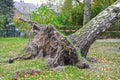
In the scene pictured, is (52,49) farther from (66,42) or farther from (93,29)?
(93,29)

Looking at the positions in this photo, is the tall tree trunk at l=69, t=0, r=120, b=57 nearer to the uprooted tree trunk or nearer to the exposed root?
the uprooted tree trunk

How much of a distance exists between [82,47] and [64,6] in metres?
23.4

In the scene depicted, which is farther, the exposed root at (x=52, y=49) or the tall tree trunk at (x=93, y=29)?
the tall tree trunk at (x=93, y=29)

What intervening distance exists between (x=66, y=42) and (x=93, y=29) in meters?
2.31

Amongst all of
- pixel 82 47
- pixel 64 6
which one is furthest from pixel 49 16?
pixel 82 47

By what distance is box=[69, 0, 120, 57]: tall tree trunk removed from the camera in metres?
14.4

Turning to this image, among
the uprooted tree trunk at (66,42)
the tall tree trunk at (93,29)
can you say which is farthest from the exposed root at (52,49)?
the tall tree trunk at (93,29)

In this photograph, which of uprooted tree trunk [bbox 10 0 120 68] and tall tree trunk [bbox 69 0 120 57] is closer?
uprooted tree trunk [bbox 10 0 120 68]

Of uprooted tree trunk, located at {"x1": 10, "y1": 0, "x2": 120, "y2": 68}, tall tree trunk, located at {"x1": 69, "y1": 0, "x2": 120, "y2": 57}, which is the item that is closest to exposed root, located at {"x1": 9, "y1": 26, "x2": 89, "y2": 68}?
uprooted tree trunk, located at {"x1": 10, "y1": 0, "x2": 120, "y2": 68}

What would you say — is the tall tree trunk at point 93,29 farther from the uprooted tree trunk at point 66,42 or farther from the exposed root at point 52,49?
the exposed root at point 52,49

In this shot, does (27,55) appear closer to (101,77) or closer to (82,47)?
(82,47)

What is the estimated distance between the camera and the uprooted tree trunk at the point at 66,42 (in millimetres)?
12500

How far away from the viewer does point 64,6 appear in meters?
37.6

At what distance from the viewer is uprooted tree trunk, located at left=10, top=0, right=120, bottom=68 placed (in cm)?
1250
